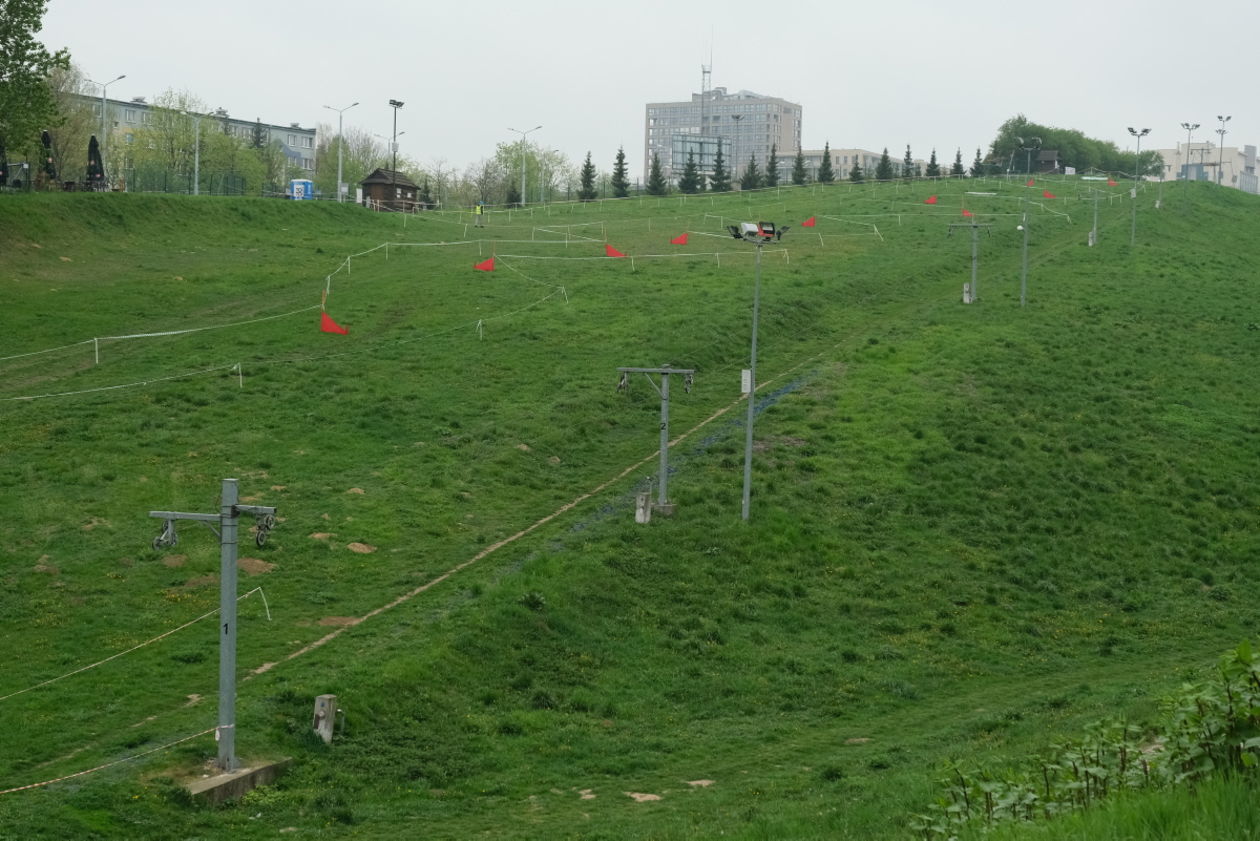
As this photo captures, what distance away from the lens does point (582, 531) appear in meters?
35.9

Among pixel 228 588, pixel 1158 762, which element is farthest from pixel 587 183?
pixel 1158 762

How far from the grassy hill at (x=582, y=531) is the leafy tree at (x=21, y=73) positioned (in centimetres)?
565

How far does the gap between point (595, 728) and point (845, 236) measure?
6694 cm

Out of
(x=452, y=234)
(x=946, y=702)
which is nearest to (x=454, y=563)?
(x=946, y=702)

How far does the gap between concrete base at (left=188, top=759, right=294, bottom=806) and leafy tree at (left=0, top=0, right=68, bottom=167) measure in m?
48.2

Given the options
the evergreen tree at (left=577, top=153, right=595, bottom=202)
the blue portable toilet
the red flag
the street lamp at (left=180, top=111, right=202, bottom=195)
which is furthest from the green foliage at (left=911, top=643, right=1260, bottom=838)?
the evergreen tree at (left=577, top=153, right=595, bottom=202)

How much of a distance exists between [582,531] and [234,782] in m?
16.0

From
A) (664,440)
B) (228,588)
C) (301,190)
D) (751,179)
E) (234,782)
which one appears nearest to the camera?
(234,782)

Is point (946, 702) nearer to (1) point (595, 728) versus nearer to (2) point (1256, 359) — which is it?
(1) point (595, 728)

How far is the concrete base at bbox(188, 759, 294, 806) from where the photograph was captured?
67.2 feet

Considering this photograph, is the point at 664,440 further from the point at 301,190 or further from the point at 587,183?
the point at 587,183

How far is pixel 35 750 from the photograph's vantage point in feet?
71.2

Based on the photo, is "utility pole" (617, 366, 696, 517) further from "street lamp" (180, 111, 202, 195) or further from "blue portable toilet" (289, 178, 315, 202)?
"blue portable toilet" (289, 178, 315, 202)

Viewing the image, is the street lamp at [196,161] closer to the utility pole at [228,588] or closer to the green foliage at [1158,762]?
the utility pole at [228,588]
